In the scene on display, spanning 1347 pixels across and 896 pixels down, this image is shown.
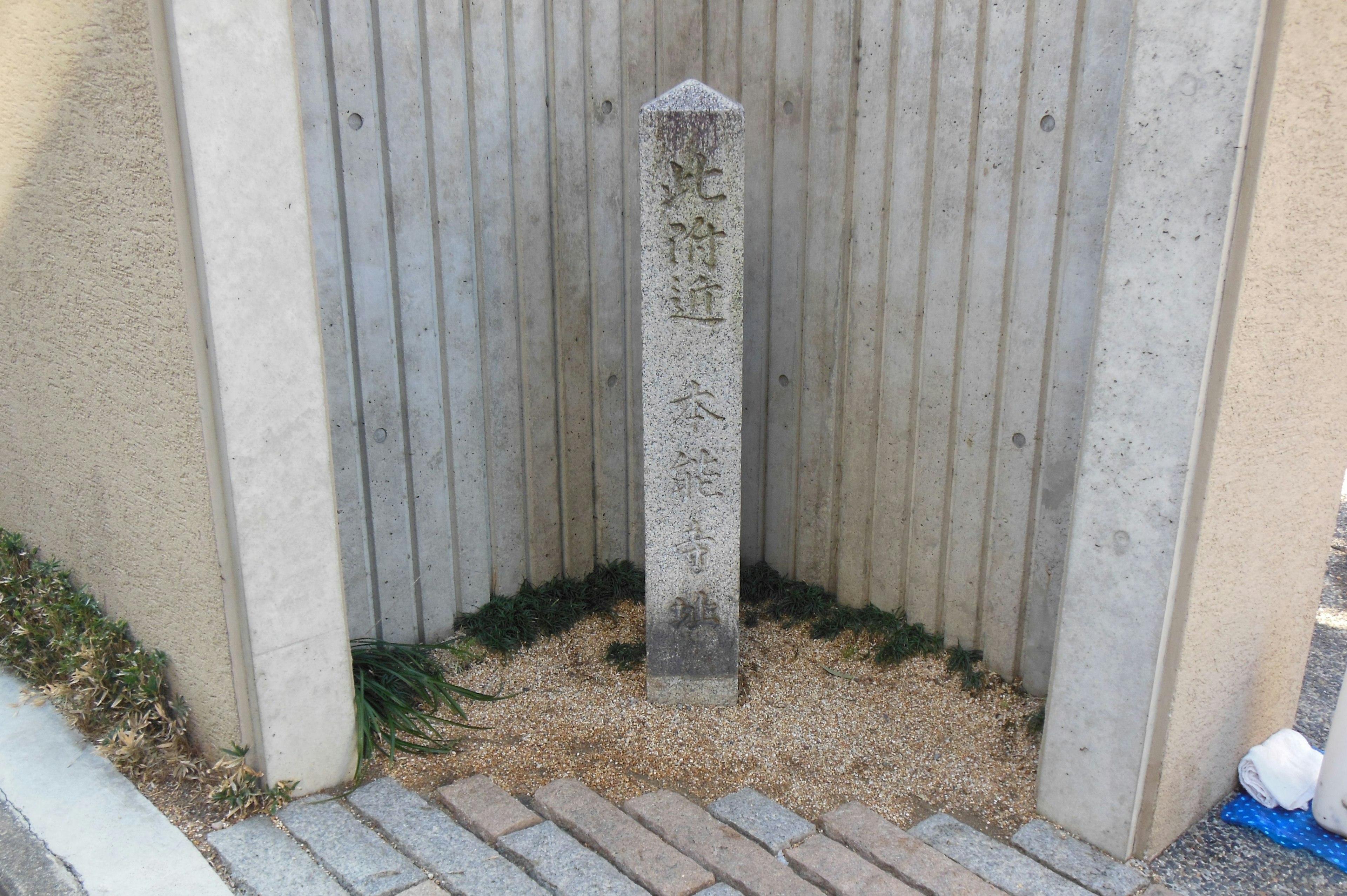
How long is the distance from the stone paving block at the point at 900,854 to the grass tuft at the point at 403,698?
1665mm

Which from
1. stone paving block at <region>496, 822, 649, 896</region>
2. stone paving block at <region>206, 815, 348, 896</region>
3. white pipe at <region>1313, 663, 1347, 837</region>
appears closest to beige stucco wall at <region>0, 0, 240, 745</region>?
stone paving block at <region>206, 815, 348, 896</region>

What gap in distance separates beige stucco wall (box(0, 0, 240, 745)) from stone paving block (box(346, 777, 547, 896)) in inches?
23.5

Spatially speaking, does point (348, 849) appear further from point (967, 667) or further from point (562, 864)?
point (967, 667)

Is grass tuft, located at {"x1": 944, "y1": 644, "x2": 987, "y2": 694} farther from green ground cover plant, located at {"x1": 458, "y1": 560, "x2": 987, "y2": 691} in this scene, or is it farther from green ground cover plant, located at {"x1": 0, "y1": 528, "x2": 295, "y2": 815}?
green ground cover plant, located at {"x1": 0, "y1": 528, "x2": 295, "y2": 815}

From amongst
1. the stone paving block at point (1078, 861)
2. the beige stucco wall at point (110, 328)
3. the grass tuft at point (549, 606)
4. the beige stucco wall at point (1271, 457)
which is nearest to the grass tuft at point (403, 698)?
the grass tuft at point (549, 606)

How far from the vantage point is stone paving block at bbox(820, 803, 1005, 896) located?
3154mm

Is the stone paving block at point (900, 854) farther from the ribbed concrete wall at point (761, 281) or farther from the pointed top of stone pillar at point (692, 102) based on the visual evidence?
the pointed top of stone pillar at point (692, 102)

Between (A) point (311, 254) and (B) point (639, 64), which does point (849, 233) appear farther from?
(A) point (311, 254)

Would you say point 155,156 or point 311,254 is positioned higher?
point 155,156

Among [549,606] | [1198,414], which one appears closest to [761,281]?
[549,606]

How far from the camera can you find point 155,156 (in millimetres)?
2975

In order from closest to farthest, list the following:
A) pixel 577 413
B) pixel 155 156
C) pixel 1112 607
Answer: pixel 155 156 < pixel 1112 607 < pixel 577 413

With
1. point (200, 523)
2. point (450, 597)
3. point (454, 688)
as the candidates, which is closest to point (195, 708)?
point (200, 523)

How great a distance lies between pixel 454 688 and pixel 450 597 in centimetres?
60
